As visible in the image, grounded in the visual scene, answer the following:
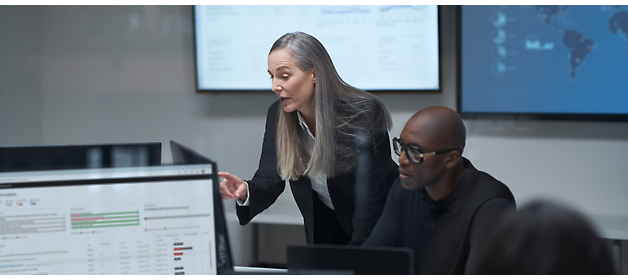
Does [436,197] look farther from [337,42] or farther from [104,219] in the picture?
[337,42]

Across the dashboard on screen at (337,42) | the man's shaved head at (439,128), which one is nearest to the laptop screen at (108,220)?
the man's shaved head at (439,128)

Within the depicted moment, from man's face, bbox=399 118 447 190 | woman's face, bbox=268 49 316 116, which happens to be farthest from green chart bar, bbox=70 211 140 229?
woman's face, bbox=268 49 316 116

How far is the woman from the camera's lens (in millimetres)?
1630

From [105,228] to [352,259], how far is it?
44cm

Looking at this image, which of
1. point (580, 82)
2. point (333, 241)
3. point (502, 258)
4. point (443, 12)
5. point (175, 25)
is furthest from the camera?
point (175, 25)

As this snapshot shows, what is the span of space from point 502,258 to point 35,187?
2.50ft

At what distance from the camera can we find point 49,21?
9.62 ft

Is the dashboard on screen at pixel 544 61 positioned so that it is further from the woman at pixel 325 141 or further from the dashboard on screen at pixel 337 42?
the woman at pixel 325 141

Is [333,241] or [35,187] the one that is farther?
[333,241]

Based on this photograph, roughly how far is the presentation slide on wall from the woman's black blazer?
0.69 metres

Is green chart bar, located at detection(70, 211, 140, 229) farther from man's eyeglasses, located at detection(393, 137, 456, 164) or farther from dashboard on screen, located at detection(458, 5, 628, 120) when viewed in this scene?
dashboard on screen, located at detection(458, 5, 628, 120)

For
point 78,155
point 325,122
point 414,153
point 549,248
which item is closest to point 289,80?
point 325,122
